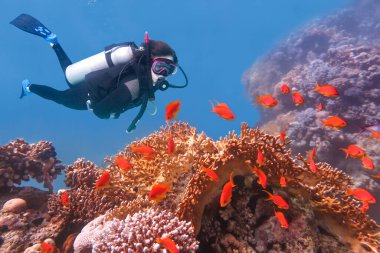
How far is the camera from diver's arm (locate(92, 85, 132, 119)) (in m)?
5.08

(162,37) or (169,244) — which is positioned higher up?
(162,37)

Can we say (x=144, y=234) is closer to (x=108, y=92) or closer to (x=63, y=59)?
(x=108, y=92)

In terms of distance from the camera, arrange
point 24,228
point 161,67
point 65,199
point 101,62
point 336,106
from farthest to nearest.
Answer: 1. point 336,106
2. point 101,62
3. point 24,228
4. point 65,199
5. point 161,67

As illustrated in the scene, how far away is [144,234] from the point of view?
3.23 m

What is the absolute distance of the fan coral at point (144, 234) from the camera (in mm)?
3139

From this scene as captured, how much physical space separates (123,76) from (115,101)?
1.73 feet

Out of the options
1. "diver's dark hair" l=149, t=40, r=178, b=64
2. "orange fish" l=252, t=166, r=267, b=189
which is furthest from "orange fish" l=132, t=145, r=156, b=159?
"diver's dark hair" l=149, t=40, r=178, b=64

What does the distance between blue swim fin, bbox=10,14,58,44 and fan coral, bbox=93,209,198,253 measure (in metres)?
5.52

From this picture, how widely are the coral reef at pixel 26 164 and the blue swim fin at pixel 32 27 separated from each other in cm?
285

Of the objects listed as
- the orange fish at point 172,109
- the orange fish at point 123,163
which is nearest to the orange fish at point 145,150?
the orange fish at point 123,163

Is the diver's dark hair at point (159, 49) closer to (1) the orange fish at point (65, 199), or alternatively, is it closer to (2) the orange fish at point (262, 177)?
(2) the orange fish at point (262, 177)

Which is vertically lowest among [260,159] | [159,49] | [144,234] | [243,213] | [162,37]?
[144,234]

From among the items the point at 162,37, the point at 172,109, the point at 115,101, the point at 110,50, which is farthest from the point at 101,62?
the point at 162,37

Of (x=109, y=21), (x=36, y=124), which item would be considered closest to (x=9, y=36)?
(x=109, y=21)
